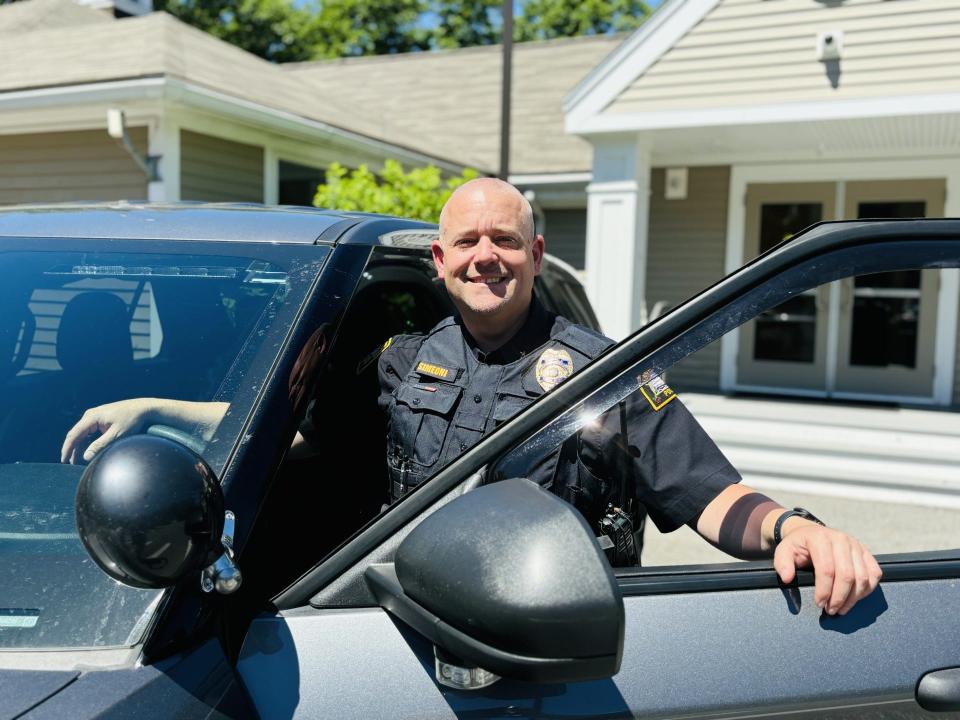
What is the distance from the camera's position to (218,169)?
8.64m

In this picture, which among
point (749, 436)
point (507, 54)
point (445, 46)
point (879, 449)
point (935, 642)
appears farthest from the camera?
point (445, 46)

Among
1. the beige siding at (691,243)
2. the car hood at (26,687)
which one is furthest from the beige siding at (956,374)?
the car hood at (26,687)

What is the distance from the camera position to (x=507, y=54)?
892 centimetres

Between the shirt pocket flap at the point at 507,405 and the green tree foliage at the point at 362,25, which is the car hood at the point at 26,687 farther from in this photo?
the green tree foliage at the point at 362,25

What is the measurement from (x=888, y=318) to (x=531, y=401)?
31.2 feet

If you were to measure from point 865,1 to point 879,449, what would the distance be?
495 centimetres

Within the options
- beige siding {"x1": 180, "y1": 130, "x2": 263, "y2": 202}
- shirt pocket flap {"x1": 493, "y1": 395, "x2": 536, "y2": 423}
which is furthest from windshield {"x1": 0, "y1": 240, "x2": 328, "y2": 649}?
beige siding {"x1": 180, "y1": 130, "x2": 263, "y2": 202}

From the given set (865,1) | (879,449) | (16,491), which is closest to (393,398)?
(16,491)

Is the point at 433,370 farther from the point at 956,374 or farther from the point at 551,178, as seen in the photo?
the point at 551,178

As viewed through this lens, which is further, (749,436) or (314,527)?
(749,436)

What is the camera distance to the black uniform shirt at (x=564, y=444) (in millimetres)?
1443

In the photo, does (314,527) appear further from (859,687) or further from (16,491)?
(859,687)

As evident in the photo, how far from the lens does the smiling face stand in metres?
1.76

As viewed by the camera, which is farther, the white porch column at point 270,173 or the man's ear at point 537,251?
the white porch column at point 270,173
